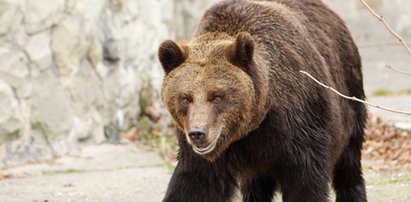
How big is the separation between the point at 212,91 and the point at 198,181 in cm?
68

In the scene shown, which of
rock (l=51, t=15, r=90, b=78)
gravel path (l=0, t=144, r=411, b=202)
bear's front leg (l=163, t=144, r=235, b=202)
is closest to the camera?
bear's front leg (l=163, t=144, r=235, b=202)

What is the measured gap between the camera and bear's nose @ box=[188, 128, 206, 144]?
5125 mm

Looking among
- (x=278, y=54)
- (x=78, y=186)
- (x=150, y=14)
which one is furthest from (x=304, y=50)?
(x=150, y=14)

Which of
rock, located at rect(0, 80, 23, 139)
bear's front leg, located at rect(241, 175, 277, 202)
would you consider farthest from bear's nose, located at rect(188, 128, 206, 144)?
rock, located at rect(0, 80, 23, 139)

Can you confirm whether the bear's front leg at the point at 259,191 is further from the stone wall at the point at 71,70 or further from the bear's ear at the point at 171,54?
the stone wall at the point at 71,70

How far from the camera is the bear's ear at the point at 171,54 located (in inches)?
214

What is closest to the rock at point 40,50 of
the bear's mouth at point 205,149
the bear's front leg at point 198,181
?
the bear's front leg at point 198,181

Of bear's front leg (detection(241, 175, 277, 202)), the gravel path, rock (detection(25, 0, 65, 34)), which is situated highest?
rock (detection(25, 0, 65, 34))

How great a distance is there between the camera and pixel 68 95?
30.1 ft

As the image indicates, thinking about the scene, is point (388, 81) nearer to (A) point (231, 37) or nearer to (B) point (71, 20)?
(B) point (71, 20)

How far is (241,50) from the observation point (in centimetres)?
536

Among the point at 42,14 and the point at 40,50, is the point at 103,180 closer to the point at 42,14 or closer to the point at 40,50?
the point at 40,50

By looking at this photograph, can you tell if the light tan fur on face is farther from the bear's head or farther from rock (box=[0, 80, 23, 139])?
rock (box=[0, 80, 23, 139])

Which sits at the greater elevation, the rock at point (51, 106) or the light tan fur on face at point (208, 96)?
the light tan fur on face at point (208, 96)
